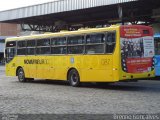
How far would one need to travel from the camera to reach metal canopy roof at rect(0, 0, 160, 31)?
2961cm

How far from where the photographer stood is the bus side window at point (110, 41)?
58.5 ft

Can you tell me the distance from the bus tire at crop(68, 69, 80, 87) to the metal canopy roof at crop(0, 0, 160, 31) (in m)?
8.47

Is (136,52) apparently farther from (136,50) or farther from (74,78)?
(74,78)

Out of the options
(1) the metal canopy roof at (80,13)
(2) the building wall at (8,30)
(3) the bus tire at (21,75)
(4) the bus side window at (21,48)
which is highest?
(2) the building wall at (8,30)

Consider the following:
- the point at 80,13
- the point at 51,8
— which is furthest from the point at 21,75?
the point at 80,13

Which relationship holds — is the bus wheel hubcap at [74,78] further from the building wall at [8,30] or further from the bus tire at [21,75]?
the building wall at [8,30]

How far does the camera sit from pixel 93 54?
19.0 m

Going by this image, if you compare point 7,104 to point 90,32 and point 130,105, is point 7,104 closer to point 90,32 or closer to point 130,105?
point 130,105

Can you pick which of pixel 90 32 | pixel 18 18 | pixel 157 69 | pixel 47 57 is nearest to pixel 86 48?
pixel 90 32

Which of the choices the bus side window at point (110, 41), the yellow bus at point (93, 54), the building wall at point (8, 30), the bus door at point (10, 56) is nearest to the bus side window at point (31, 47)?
the yellow bus at point (93, 54)

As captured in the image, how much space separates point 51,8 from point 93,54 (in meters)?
15.2

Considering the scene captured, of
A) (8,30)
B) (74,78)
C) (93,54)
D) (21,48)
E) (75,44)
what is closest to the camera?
(93,54)

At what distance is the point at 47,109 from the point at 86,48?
8.04 meters

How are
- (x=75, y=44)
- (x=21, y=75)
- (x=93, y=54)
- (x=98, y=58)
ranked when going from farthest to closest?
(x=21, y=75) → (x=75, y=44) → (x=93, y=54) → (x=98, y=58)
